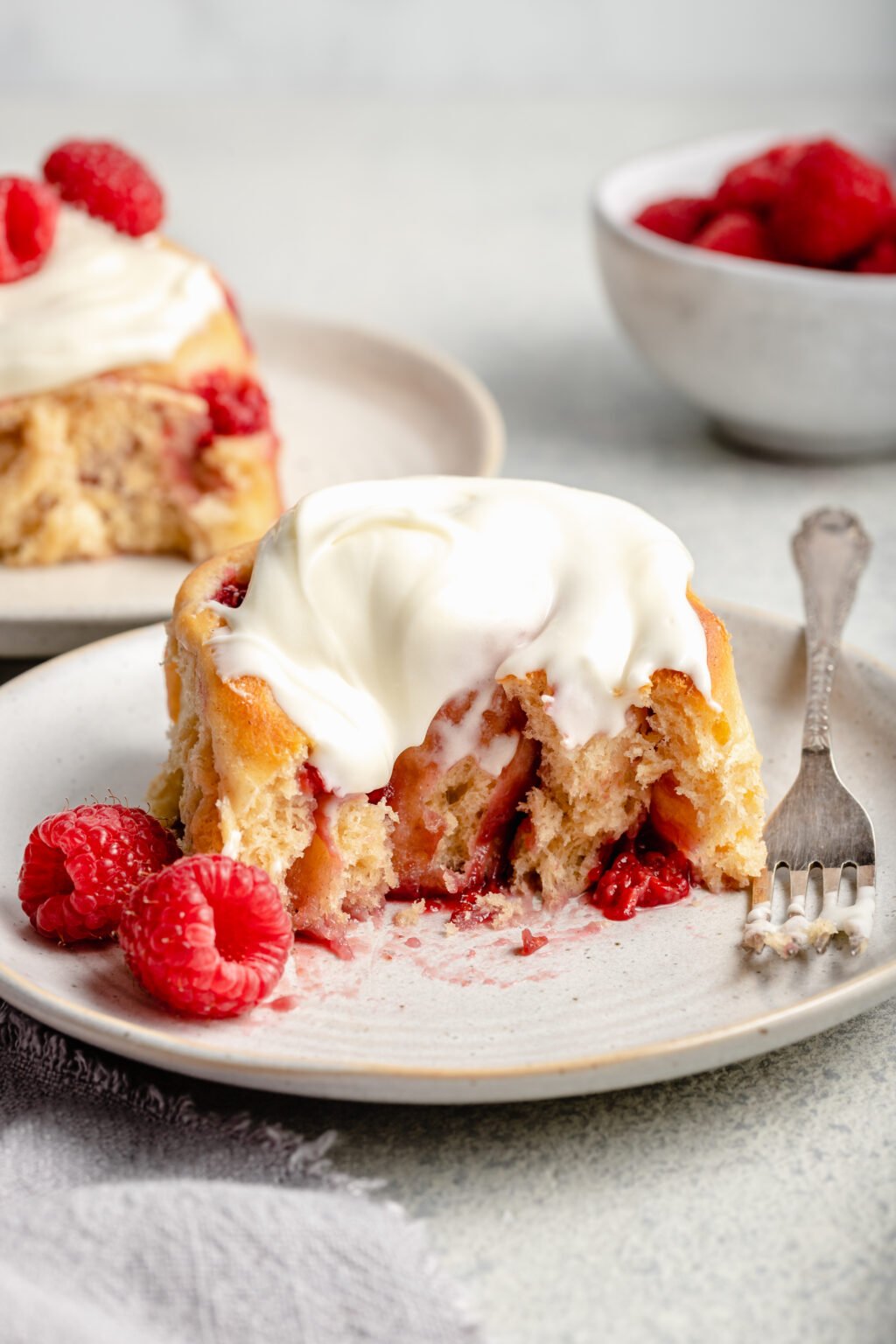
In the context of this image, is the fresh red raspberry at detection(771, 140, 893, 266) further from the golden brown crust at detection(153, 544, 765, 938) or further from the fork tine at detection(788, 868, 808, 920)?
the fork tine at detection(788, 868, 808, 920)

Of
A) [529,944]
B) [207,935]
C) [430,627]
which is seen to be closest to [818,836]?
[529,944]

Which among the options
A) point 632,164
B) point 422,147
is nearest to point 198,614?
point 632,164

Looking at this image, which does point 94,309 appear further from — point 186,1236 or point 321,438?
point 186,1236

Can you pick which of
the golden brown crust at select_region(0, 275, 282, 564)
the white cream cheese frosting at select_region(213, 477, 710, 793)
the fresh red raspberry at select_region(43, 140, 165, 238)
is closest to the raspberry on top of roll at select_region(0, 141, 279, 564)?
the golden brown crust at select_region(0, 275, 282, 564)

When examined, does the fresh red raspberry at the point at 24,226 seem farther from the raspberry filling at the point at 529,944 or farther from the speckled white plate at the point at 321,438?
the raspberry filling at the point at 529,944

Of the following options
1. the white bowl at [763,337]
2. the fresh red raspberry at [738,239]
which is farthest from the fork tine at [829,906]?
the fresh red raspberry at [738,239]

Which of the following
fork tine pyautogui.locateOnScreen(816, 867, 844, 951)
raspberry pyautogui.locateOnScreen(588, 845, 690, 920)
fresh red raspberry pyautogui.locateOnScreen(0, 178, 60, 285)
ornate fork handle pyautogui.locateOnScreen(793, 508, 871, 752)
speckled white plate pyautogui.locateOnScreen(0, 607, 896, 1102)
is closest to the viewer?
speckled white plate pyautogui.locateOnScreen(0, 607, 896, 1102)

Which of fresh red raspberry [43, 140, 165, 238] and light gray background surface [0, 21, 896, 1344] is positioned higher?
fresh red raspberry [43, 140, 165, 238]
